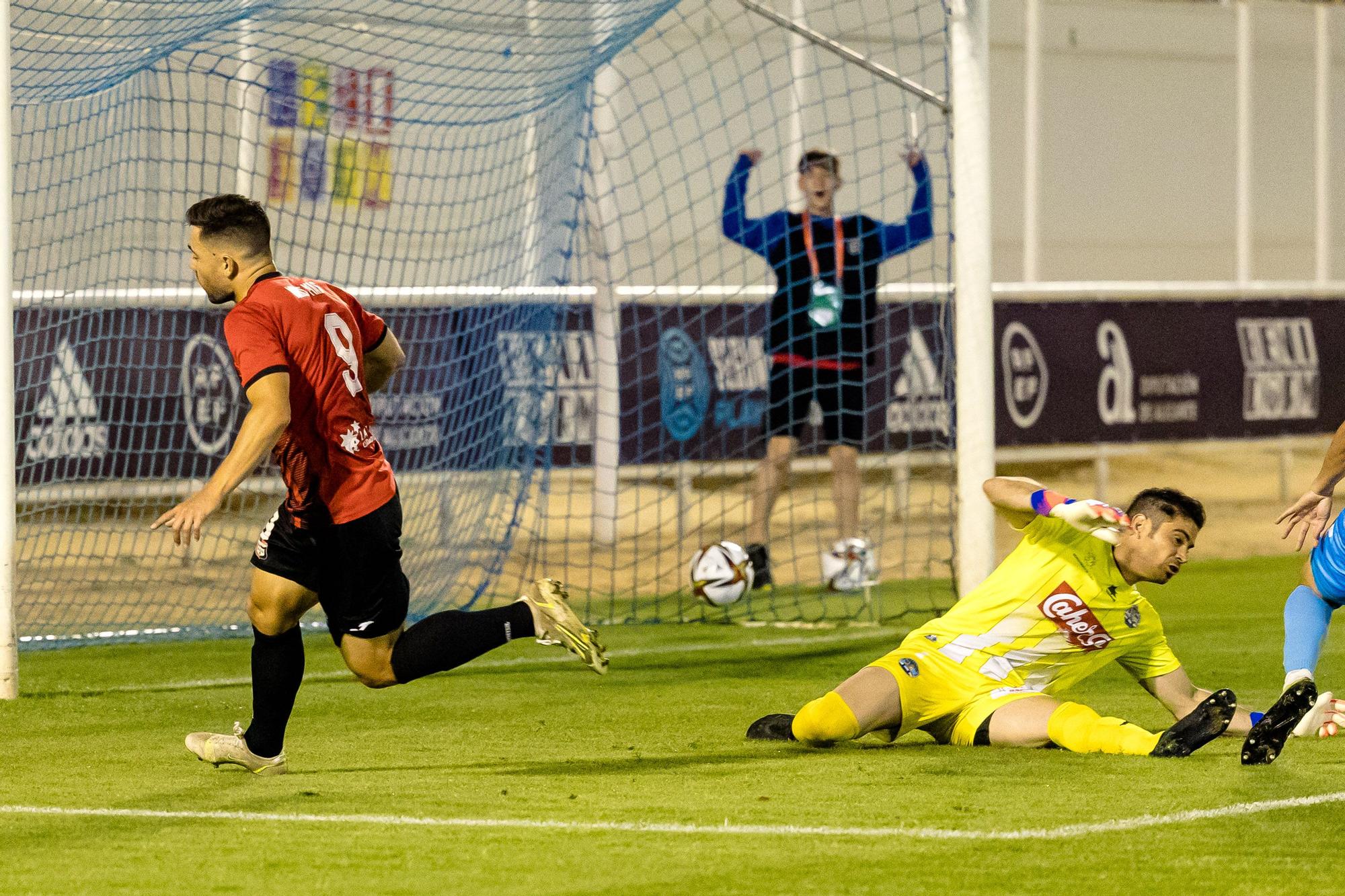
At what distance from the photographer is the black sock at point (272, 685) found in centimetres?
521

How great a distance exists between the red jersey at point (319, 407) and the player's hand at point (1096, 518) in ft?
5.80

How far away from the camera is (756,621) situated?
8836 millimetres

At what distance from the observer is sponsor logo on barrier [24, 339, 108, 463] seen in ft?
29.3

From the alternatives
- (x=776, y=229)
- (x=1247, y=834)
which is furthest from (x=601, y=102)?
(x=1247, y=834)

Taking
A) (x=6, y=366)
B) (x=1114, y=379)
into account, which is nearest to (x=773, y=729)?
(x=6, y=366)

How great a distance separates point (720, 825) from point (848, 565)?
5011mm

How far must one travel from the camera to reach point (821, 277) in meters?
9.73

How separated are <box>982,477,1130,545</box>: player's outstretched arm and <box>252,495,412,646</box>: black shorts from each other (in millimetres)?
1621

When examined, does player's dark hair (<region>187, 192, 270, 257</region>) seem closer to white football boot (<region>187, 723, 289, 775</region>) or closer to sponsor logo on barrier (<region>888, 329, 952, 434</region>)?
white football boot (<region>187, 723, 289, 775</region>)

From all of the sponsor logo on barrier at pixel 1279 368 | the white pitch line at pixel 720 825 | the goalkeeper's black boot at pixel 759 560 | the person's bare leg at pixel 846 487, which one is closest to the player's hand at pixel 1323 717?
the white pitch line at pixel 720 825

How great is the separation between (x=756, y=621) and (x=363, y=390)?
12.6 feet

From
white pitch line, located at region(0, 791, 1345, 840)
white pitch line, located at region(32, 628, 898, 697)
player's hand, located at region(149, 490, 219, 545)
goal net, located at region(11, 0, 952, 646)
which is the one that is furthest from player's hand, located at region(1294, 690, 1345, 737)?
goal net, located at region(11, 0, 952, 646)

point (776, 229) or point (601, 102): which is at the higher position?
point (601, 102)

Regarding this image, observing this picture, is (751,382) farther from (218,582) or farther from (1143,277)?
(1143,277)
